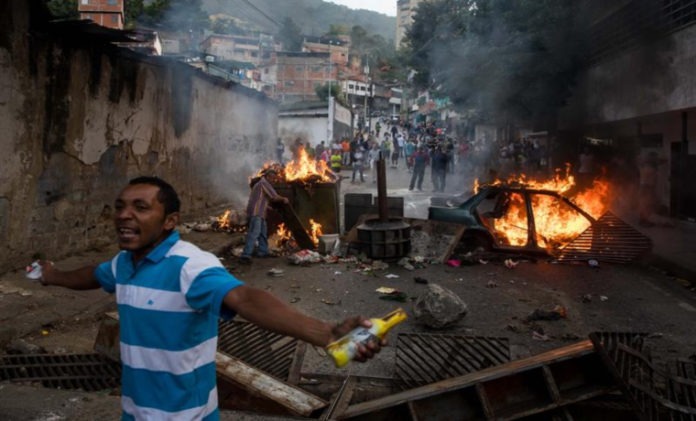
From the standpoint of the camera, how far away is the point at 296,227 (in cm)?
1037

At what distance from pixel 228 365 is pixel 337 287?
4176 millimetres

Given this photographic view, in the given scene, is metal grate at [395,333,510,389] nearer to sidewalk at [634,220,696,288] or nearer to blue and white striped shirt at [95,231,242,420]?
blue and white striped shirt at [95,231,242,420]

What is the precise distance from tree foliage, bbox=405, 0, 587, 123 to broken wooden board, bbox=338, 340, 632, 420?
14.1 metres

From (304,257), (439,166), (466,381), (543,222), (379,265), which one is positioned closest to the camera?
(466,381)

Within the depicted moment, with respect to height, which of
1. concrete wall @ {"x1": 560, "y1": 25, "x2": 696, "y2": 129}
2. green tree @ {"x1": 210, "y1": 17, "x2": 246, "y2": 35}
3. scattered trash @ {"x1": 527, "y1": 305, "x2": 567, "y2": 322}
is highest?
green tree @ {"x1": 210, "y1": 17, "x2": 246, "y2": 35}

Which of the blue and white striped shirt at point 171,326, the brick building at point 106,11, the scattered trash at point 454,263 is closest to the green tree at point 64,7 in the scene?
the brick building at point 106,11

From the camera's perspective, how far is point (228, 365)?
13.3ft

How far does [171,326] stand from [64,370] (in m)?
3.44

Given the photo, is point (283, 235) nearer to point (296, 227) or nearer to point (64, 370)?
point (296, 227)

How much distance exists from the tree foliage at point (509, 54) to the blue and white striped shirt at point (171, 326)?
1599cm

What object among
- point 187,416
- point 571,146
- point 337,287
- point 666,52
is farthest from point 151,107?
point 571,146

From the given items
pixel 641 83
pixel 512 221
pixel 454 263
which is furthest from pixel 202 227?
pixel 641 83

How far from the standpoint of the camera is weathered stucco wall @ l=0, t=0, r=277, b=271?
711cm

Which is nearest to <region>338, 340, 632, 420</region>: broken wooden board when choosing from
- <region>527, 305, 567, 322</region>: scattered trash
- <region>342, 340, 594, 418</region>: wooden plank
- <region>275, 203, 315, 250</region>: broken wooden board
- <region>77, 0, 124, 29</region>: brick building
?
<region>342, 340, 594, 418</region>: wooden plank
